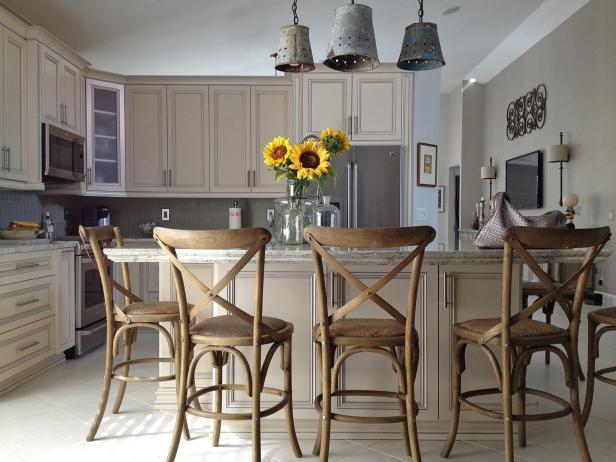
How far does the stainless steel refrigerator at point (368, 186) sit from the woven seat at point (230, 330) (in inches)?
119

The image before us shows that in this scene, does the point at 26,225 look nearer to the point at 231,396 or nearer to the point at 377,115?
the point at 231,396

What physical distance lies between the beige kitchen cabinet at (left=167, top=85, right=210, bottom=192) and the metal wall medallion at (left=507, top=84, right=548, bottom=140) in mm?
4811

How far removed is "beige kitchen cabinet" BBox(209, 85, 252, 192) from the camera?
17.7ft

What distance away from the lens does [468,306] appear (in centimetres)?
242

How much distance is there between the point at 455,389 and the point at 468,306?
38cm

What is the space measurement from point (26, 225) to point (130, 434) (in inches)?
83.4

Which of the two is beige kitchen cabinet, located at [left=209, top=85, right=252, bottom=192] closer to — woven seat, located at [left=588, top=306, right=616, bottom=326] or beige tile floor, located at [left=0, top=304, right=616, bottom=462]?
beige tile floor, located at [left=0, top=304, right=616, bottom=462]

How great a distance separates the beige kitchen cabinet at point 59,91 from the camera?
162 inches

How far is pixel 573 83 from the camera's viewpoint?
674cm

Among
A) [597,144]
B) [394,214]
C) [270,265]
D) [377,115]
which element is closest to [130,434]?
[270,265]

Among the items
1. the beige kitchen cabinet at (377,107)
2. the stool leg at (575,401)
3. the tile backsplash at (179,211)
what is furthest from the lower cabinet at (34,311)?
the stool leg at (575,401)

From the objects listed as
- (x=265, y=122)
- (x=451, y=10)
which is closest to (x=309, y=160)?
(x=265, y=122)

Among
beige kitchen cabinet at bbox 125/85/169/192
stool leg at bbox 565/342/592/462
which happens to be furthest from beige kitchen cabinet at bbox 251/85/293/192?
stool leg at bbox 565/342/592/462

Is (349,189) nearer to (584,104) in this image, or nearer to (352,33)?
(352,33)
